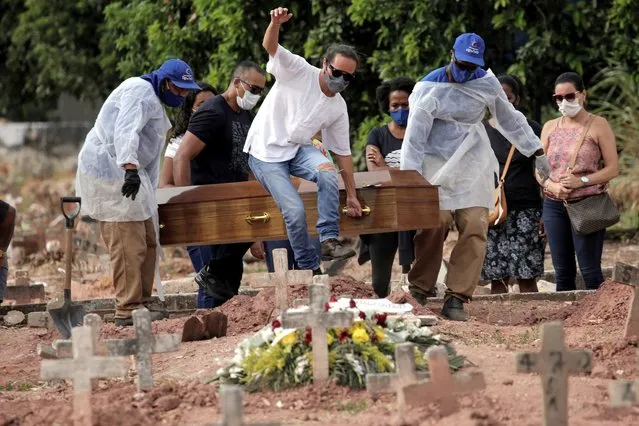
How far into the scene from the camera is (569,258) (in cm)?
1204

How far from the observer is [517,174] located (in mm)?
12320

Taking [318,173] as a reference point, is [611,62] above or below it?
above

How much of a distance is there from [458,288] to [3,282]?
11.5 feet

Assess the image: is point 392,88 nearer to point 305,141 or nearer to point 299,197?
point 305,141

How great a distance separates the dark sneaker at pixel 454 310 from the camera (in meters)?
10.6

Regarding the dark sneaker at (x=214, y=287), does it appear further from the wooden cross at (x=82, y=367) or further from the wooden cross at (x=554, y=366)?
the wooden cross at (x=554, y=366)

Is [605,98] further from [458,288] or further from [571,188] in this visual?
[458,288]

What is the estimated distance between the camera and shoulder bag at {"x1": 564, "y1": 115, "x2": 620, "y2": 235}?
1140 cm

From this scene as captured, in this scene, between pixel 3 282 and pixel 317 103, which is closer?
pixel 317 103

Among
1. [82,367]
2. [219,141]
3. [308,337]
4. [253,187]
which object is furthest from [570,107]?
[82,367]

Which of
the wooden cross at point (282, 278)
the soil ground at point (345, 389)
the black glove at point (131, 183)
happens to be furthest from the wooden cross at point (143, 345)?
the black glove at point (131, 183)

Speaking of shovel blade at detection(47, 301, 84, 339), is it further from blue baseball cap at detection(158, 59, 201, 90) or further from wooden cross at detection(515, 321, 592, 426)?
wooden cross at detection(515, 321, 592, 426)

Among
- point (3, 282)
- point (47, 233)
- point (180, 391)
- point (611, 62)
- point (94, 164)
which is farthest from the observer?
point (47, 233)

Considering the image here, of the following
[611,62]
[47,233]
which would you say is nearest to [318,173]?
[611,62]
